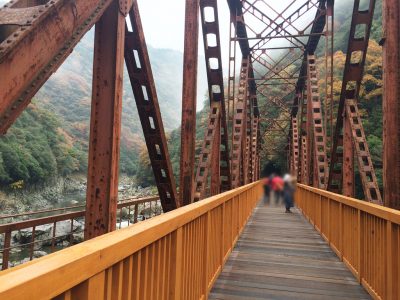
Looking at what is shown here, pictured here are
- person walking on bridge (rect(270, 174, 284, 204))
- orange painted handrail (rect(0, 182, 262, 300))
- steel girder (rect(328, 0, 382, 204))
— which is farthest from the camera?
person walking on bridge (rect(270, 174, 284, 204))

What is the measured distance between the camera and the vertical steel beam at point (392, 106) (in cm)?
485

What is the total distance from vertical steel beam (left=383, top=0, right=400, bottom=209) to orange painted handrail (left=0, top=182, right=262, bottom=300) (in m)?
2.70

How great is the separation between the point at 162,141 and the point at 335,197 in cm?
329

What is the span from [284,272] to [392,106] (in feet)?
9.18

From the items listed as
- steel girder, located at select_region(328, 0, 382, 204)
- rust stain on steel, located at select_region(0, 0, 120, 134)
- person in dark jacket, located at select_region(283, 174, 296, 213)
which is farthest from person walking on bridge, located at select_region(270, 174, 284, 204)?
rust stain on steel, located at select_region(0, 0, 120, 134)

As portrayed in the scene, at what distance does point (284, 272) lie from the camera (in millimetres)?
5211

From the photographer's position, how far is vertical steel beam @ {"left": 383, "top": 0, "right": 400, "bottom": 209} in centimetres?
485

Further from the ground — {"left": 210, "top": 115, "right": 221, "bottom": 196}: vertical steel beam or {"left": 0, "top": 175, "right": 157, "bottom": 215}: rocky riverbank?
{"left": 210, "top": 115, "right": 221, "bottom": 196}: vertical steel beam

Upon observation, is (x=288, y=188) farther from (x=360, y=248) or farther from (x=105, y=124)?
(x=105, y=124)

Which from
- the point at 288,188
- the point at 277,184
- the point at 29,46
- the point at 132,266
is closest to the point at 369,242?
the point at 132,266

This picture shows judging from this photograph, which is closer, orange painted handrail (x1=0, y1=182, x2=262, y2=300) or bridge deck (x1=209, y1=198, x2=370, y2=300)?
orange painted handrail (x1=0, y1=182, x2=262, y2=300)

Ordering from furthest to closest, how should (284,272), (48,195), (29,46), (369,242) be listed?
(48,195) → (284,272) → (369,242) → (29,46)

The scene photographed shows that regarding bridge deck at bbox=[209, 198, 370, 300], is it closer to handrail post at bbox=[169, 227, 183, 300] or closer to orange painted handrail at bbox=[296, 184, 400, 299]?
orange painted handrail at bbox=[296, 184, 400, 299]

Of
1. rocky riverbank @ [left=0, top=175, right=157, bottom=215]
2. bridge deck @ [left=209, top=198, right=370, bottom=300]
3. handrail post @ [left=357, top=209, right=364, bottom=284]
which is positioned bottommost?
rocky riverbank @ [left=0, top=175, right=157, bottom=215]
